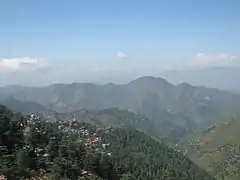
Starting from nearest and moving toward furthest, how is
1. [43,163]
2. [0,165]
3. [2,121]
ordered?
[0,165], [43,163], [2,121]

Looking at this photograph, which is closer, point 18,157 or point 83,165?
point 18,157

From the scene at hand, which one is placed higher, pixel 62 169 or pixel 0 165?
pixel 0 165

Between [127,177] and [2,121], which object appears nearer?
[2,121]

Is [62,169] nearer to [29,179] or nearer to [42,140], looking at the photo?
[29,179]

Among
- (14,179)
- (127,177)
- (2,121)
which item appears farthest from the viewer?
(127,177)

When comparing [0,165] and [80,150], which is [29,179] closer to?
[0,165]

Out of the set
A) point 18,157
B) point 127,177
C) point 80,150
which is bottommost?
point 127,177

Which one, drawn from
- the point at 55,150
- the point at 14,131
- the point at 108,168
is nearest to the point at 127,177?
the point at 108,168

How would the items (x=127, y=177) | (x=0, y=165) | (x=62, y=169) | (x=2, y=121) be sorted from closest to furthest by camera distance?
(x=0, y=165), (x=62, y=169), (x=2, y=121), (x=127, y=177)

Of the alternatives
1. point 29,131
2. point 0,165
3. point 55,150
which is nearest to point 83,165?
point 55,150
